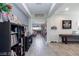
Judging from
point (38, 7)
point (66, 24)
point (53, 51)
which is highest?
point (38, 7)

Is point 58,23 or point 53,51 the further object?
point 58,23

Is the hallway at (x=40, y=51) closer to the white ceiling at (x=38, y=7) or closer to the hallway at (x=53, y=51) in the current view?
the hallway at (x=53, y=51)

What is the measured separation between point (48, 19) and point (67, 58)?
800 centimetres

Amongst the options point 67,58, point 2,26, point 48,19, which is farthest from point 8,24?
point 48,19

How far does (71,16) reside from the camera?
33.7 feet

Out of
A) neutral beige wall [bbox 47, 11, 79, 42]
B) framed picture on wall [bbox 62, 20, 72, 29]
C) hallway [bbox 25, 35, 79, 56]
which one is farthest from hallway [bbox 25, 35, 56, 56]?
framed picture on wall [bbox 62, 20, 72, 29]

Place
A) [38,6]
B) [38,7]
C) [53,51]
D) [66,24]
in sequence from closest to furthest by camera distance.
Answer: [53,51] → [38,6] → [38,7] → [66,24]

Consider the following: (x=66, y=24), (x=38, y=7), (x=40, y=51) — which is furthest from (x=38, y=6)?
(x=66, y=24)

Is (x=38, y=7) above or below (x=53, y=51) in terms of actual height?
above

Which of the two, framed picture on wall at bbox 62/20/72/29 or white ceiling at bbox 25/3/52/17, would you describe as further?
framed picture on wall at bbox 62/20/72/29

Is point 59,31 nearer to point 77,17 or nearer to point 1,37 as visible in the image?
point 77,17

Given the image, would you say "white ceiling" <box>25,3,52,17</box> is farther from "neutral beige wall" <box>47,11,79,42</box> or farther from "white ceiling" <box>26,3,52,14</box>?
"neutral beige wall" <box>47,11,79,42</box>

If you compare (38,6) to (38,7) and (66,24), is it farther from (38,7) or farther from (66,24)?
(66,24)

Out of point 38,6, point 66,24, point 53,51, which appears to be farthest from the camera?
point 66,24
